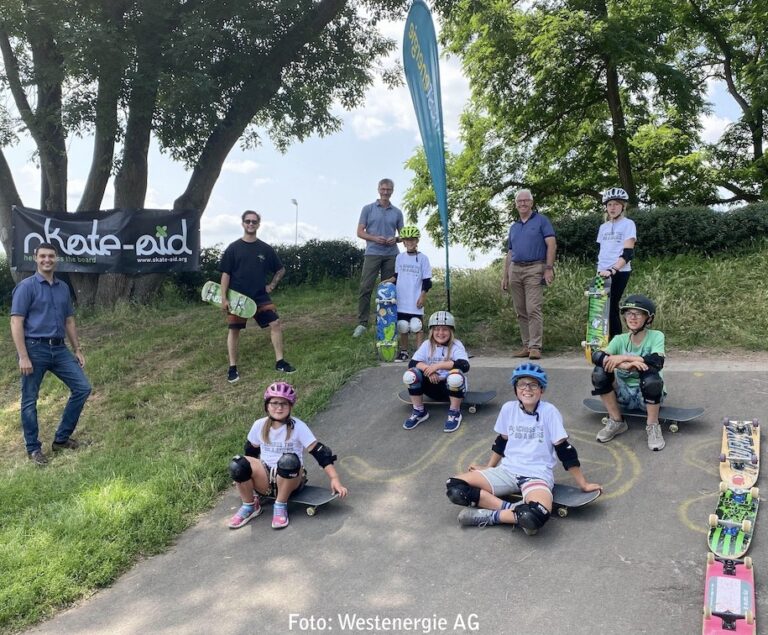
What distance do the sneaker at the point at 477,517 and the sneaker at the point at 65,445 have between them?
14.1ft

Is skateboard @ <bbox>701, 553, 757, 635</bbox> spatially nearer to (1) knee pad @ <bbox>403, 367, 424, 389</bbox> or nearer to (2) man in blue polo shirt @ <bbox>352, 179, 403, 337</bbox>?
(1) knee pad @ <bbox>403, 367, 424, 389</bbox>

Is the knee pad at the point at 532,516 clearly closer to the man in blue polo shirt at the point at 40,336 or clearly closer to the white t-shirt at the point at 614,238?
the white t-shirt at the point at 614,238

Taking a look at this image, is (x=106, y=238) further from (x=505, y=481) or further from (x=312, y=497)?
(x=505, y=481)

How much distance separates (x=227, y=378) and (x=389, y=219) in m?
2.79

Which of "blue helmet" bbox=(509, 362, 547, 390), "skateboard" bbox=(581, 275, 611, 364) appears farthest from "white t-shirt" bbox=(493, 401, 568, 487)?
"skateboard" bbox=(581, 275, 611, 364)

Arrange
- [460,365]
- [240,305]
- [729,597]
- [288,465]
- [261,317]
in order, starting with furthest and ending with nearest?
[261,317], [240,305], [460,365], [288,465], [729,597]

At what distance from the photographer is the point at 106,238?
39.5ft

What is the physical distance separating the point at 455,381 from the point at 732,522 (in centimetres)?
230

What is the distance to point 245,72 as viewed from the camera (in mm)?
10797

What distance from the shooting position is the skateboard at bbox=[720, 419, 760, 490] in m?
4.15

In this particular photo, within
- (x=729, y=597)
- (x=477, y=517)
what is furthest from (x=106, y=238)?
(x=729, y=597)

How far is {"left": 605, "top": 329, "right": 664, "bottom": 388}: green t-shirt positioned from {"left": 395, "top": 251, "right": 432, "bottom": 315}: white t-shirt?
2.45 metres

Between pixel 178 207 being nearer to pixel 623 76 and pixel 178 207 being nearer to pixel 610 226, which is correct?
pixel 610 226

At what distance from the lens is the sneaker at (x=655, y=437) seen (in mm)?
4734
